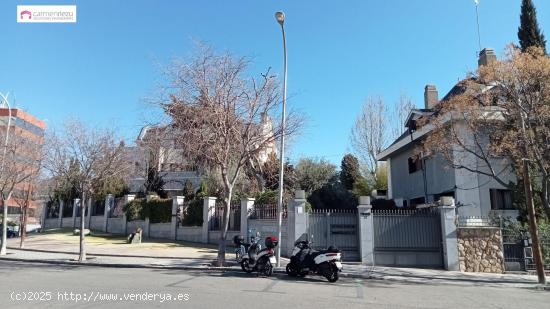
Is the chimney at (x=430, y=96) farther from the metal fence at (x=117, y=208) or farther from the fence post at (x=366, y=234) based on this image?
the metal fence at (x=117, y=208)

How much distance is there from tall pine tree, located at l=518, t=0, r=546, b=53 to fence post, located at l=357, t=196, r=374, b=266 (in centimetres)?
1820

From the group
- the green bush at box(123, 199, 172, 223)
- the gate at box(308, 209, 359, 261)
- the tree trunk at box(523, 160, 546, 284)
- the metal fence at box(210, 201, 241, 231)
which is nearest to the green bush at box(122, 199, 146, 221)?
the green bush at box(123, 199, 172, 223)

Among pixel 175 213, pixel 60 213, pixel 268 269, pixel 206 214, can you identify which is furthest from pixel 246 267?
pixel 60 213

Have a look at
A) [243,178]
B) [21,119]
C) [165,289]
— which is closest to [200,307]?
[165,289]

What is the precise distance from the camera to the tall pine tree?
28406 mm

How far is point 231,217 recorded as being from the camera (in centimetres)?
2403

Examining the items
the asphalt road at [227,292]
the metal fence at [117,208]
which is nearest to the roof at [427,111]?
the asphalt road at [227,292]

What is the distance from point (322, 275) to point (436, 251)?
6908 millimetres

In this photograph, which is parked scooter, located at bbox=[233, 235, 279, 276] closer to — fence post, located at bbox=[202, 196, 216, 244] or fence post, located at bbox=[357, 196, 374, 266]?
fence post, located at bbox=[357, 196, 374, 266]

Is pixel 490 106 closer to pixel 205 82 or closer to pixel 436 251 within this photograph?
pixel 436 251

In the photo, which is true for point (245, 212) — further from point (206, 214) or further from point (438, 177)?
point (438, 177)

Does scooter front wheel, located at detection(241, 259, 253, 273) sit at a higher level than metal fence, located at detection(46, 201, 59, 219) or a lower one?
lower

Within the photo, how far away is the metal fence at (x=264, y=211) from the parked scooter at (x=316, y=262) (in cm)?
650

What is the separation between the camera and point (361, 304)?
9.30 metres
